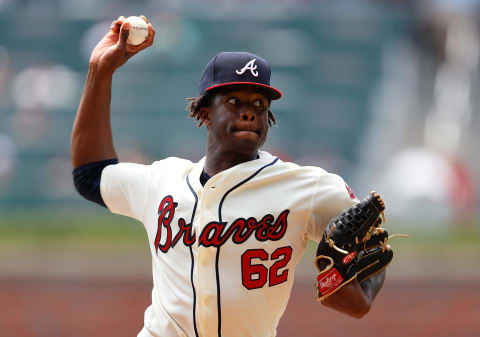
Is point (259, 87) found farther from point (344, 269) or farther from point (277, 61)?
point (277, 61)

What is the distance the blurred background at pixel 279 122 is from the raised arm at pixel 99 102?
20.3ft

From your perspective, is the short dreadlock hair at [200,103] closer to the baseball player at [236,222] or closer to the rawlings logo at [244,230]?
the baseball player at [236,222]

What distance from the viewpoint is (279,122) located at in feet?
36.7

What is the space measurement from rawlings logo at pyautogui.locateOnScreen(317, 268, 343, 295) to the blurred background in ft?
21.5

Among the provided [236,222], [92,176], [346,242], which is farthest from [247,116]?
[92,176]

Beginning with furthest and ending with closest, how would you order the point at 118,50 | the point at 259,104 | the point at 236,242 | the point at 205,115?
1. the point at 118,50
2. the point at 205,115
3. the point at 259,104
4. the point at 236,242

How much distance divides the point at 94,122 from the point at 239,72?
0.68 m

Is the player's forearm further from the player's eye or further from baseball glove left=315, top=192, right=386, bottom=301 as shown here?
baseball glove left=315, top=192, right=386, bottom=301

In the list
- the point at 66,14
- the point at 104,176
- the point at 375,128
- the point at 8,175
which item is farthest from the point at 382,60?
the point at 104,176

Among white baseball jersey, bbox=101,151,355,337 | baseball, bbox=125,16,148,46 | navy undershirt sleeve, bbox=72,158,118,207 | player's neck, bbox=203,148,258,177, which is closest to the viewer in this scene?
white baseball jersey, bbox=101,151,355,337

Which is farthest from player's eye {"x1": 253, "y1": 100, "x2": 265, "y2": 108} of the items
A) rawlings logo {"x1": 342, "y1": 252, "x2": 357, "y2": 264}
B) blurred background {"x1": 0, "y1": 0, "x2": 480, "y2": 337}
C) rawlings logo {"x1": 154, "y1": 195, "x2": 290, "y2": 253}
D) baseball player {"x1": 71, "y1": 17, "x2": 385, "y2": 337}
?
blurred background {"x1": 0, "y1": 0, "x2": 480, "y2": 337}

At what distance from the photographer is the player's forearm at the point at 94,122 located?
117 inches

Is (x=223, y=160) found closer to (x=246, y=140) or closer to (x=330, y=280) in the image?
(x=246, y=140)

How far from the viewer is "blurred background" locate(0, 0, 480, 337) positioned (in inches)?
375
